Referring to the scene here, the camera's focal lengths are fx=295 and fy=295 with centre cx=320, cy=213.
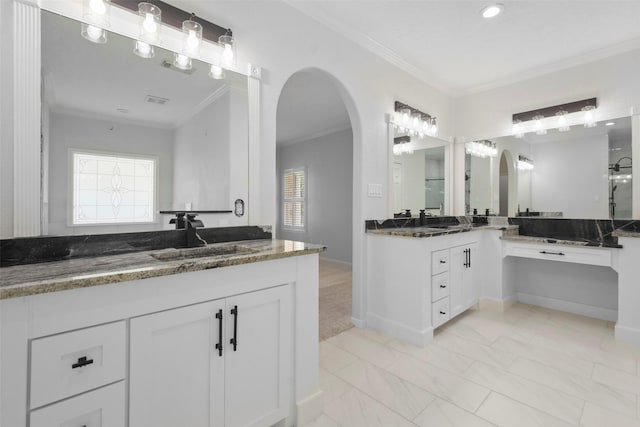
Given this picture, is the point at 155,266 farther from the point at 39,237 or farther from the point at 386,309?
the point at 386,309

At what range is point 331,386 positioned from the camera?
1.86 meters

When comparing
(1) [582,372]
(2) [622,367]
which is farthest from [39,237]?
(2) [622,367]

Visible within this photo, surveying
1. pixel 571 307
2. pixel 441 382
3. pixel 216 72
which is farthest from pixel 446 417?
pixel 571 307

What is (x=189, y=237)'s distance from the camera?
1.64 meters

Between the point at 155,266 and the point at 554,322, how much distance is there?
347cm

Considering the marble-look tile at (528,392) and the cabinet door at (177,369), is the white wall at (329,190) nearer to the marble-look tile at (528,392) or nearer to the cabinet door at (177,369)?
the marble-look tile at (528,392)

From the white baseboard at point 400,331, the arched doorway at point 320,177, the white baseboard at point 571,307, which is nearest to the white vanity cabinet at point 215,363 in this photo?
the white baseboard at point 400,331

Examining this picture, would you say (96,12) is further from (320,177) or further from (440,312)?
(320,177)

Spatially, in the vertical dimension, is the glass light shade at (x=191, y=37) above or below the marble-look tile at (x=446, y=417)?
above

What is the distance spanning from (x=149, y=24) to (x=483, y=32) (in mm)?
2562

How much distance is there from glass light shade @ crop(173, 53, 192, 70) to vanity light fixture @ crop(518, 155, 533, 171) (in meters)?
3.51

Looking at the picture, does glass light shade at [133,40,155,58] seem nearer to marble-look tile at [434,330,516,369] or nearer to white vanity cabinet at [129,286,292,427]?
white vanity cabinet at [129,286,292,427]

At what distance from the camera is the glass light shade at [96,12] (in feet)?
4.54

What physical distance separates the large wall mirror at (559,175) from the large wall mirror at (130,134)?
121 inches
